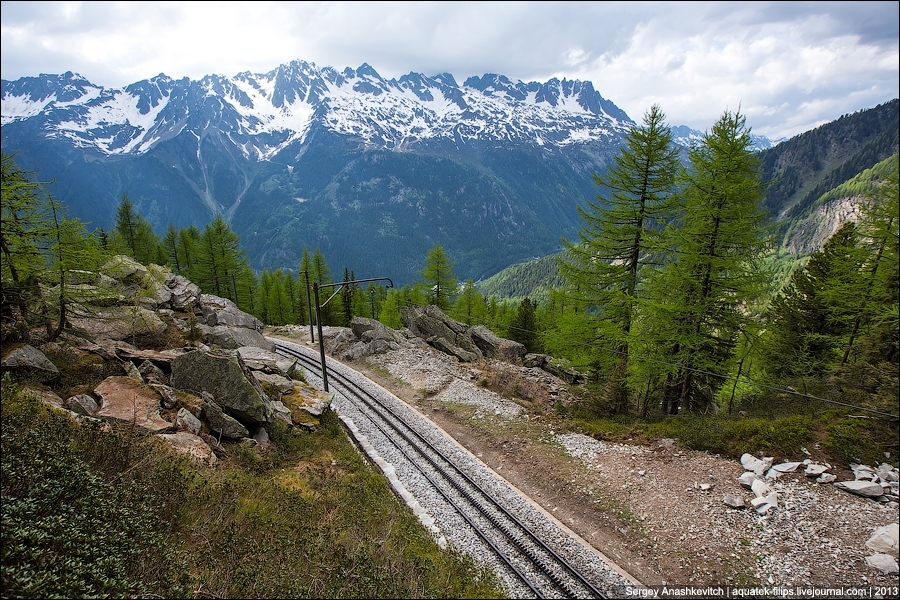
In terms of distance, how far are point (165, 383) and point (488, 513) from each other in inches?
475

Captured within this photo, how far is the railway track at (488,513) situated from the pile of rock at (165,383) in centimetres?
353

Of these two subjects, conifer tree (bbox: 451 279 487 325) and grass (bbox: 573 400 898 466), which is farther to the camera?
conifer tree (bbox: 451 279 487 325)

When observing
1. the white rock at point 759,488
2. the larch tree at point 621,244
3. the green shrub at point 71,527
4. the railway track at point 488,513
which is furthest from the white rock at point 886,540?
the green shrub at point 71,527

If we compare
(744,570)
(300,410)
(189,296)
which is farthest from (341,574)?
(189,296)

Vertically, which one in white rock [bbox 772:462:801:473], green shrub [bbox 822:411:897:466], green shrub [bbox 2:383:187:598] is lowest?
white rock [bbox 772:462:801:473]

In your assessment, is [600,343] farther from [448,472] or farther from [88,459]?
[88,459]

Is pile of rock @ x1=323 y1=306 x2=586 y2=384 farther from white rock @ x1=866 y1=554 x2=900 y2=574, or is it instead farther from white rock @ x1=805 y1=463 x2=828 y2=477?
white rock @ x1=866 y1=554 x2=900 y2=574

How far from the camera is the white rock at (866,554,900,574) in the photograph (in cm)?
839

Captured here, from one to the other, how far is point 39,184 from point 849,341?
3241 centimetres

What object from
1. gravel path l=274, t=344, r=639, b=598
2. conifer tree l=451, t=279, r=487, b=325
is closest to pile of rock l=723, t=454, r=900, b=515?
gravel path l=274, t=344, r=639, b=598

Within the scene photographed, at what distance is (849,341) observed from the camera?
59.2ft

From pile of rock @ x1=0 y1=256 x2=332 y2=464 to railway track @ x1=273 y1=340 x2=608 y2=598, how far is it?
3.53 m

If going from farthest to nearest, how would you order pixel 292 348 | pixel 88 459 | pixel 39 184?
pixel 292 348
pixel 39 184
pixel 88 459

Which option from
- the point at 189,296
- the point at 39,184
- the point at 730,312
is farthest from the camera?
the point at 189,296
